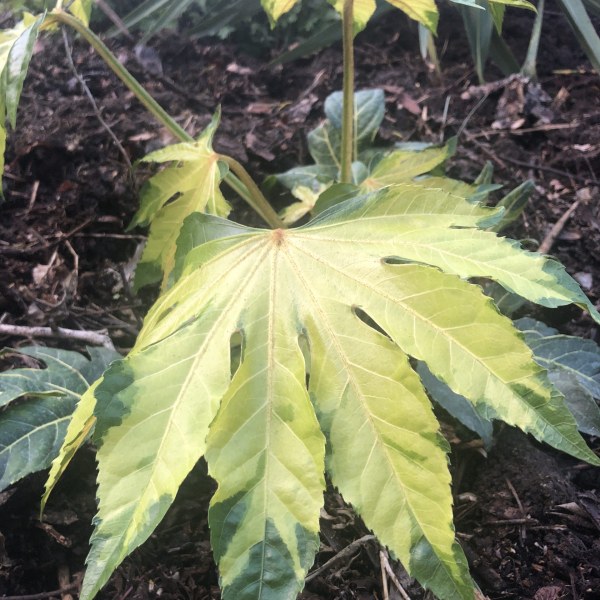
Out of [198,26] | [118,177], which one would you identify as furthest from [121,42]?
[118,177]

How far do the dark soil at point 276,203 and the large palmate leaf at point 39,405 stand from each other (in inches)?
3.2

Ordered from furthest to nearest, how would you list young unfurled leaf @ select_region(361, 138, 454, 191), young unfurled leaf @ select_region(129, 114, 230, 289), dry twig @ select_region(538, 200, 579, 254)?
dry twig @ select_region(538, 200, 579, 254) < young unfurled leaf @ select_region(361, 138, 454, 191) < young unfurled leaf @ select_region(129, 114, 230, 289)

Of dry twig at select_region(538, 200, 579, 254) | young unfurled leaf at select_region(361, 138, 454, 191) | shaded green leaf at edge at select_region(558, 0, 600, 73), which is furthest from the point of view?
shaded green leaf at edge at select_region(558, 0, 600, 73)

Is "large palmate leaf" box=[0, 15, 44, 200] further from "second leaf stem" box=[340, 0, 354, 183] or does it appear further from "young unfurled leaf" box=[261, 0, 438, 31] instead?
"second leaf stem" box=[340, 0, 354, 183]

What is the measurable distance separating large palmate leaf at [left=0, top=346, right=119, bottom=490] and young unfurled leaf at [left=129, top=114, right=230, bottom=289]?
18 cm

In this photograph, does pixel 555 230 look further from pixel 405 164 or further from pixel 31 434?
pixel 31 434

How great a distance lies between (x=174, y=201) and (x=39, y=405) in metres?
0.41

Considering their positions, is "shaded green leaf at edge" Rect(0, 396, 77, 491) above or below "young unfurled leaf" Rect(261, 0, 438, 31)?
below

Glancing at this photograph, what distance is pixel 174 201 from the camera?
0.98m

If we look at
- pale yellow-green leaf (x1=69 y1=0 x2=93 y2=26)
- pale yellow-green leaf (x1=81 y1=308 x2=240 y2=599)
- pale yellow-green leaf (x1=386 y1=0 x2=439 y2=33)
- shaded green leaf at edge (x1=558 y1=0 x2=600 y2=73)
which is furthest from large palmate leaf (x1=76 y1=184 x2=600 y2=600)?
shaded green leaf at edge (x1=558 y1=0 x2=600 y2=73)

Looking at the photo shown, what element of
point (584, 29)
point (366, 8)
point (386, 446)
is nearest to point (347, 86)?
point (366, 8)

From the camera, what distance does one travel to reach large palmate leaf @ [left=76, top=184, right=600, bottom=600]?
539 mm

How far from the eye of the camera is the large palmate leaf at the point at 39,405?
78 centimetres

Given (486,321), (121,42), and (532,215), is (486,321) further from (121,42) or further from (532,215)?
(121,42)
